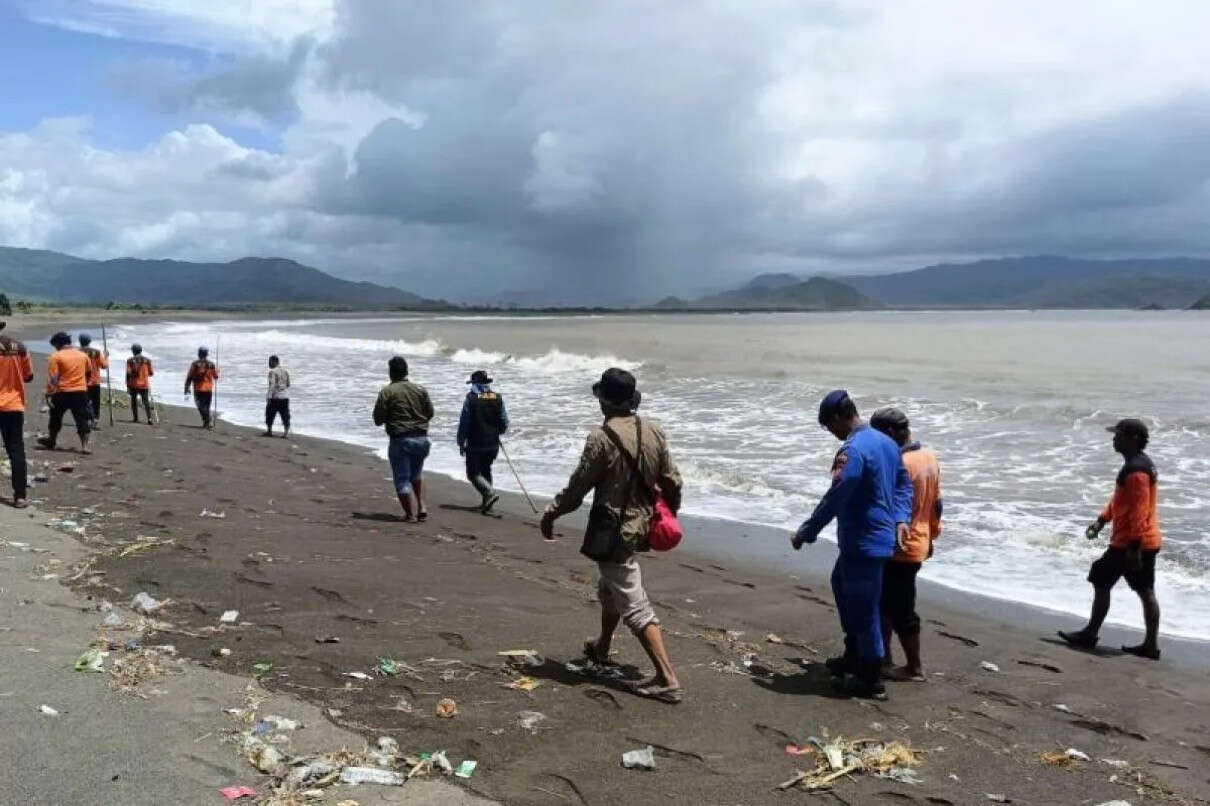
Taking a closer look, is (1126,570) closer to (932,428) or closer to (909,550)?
(909,550)

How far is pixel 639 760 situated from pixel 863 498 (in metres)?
2.11

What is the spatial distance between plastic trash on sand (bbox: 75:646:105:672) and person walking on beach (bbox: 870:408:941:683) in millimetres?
4849

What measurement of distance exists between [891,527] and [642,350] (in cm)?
5988

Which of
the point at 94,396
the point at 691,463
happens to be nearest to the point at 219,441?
the point at 94,396

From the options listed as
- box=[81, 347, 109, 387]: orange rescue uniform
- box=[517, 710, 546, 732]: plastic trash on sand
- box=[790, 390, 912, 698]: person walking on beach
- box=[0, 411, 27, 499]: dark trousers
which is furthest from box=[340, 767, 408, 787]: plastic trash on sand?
box=[81, 347, 109, 387]: orange rescue uniform

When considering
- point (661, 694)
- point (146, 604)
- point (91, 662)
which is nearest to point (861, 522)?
point (661, 694)

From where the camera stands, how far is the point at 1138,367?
148ft

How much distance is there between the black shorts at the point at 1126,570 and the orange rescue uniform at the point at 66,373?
44.7ft

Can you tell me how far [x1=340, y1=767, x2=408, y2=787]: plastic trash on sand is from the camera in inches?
168

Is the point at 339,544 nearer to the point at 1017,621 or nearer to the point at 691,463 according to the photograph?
the point at 1017,621

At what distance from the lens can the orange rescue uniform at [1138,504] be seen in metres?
7.37

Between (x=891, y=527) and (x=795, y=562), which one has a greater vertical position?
Answer: (x=891, y=527)

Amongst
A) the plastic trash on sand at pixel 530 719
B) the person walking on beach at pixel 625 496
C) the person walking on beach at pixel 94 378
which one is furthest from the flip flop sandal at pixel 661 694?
the person walking on beach at pixel 94 378

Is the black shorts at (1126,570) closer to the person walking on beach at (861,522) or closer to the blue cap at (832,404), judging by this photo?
the person walking on beach at (861,522)
